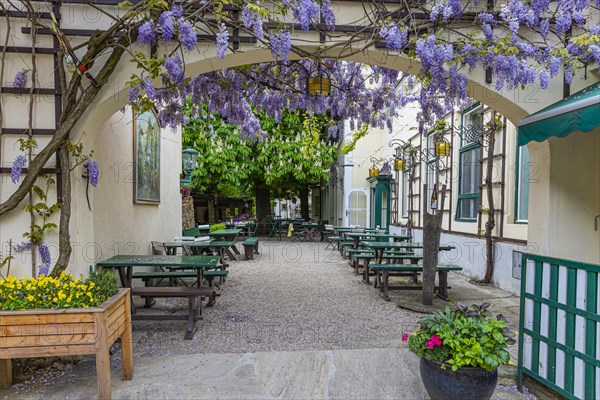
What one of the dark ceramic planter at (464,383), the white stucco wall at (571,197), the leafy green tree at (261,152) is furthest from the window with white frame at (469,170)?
the leafy green tree at (261,152)

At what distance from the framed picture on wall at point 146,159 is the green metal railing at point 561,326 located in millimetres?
5406

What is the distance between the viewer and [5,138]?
11.2 feet

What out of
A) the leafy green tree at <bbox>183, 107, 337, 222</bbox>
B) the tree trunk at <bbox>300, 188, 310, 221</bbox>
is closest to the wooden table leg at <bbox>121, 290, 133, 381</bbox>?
the leafy green tree at <bbox>183, 107, 337, 222</bbox>

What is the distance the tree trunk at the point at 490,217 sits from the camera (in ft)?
21.9

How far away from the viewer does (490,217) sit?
22.0ft

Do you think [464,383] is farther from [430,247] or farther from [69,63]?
[69,63]

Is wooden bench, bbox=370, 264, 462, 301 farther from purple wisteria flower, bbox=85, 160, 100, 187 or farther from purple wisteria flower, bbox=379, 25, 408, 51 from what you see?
purple wisteria flower, bbox=85, 160, 100, 187

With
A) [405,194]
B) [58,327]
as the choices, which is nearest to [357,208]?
[405,194]

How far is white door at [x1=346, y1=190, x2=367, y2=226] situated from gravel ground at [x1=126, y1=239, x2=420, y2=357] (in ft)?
28.6

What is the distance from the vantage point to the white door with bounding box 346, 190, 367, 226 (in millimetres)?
16500

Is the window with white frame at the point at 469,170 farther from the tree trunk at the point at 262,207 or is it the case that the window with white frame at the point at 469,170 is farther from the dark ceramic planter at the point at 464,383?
the tree trunk at the point at 262,207

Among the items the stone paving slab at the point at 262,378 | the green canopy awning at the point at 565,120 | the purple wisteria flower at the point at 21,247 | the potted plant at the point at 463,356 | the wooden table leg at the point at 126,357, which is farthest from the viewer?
the purple wisteria flower at the point at 21,247

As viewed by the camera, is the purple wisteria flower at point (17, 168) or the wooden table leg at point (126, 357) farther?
the purple wisteria flower at point (17, 168)

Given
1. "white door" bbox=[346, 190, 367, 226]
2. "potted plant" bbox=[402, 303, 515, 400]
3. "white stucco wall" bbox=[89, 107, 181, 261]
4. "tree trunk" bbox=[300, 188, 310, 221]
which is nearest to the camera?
"potted plant" bbox=[402, 303, 515, 400]
